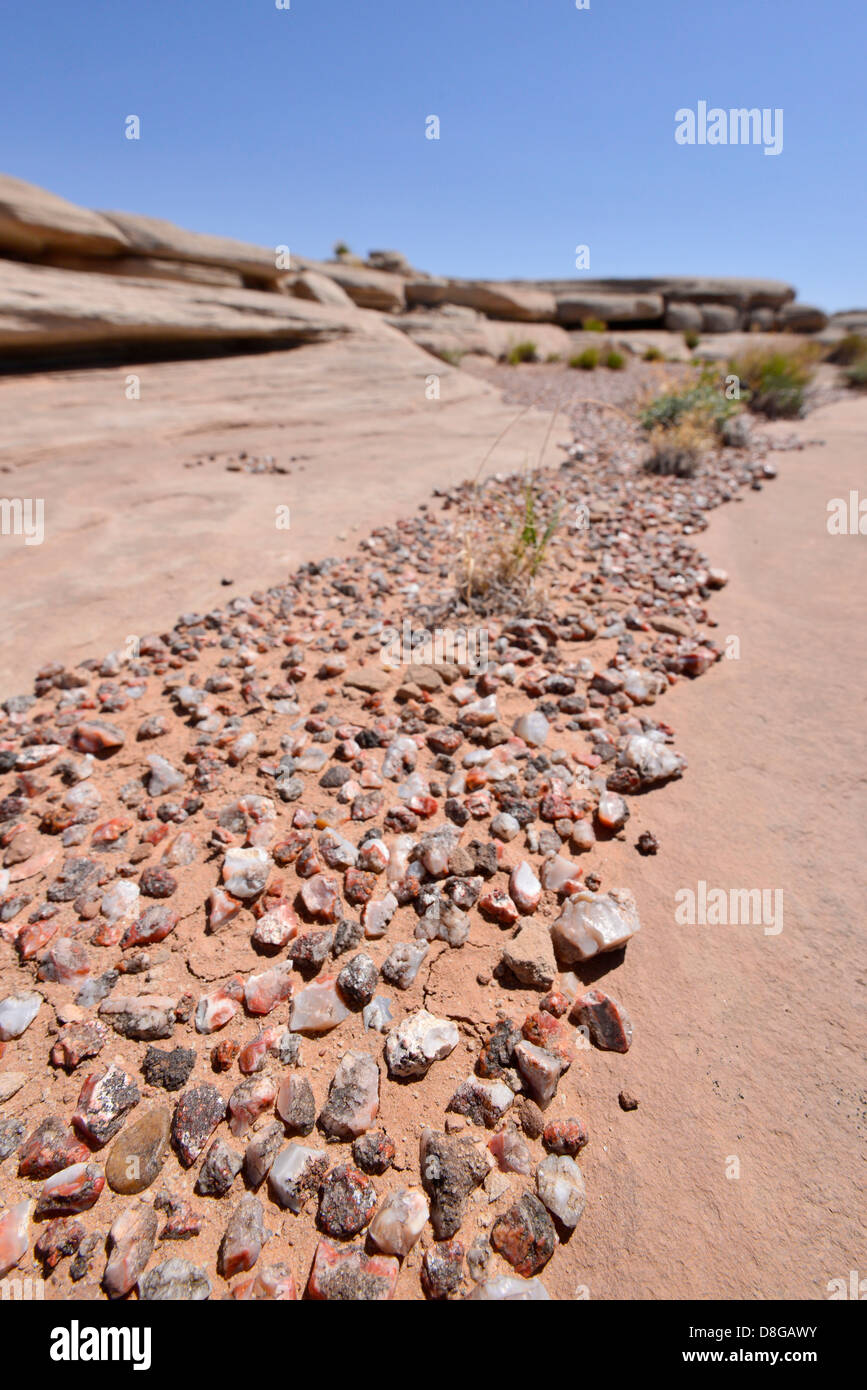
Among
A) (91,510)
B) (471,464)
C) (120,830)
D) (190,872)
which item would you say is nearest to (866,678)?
(190,872)

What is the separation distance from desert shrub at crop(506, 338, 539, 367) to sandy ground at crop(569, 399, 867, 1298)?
47.8 feet

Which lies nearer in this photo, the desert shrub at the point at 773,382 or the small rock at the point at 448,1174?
the small rock at the point at 448,1174

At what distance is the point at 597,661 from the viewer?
304cm

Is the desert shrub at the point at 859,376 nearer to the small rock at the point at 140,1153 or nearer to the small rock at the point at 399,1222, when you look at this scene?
the small rock at the point at 399,1222

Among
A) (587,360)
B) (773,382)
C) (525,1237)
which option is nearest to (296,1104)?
(525,1237)

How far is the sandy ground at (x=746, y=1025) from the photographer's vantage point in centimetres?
127

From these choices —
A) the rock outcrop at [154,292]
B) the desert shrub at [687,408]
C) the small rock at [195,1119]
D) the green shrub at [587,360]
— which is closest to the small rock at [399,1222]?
the small rock at [195,1119]

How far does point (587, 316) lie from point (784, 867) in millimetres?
25013

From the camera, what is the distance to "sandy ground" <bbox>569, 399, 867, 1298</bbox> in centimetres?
127

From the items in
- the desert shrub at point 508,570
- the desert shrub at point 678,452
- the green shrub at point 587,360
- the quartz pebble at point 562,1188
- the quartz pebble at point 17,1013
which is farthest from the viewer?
the green shrub at point 587,360

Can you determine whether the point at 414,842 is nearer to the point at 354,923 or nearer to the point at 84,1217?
the point at 354,923

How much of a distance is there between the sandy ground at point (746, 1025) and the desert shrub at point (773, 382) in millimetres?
8523

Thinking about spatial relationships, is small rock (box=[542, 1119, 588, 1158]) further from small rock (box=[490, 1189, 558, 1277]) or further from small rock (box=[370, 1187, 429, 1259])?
small rock (box=[370, 1187, 429, 1259])

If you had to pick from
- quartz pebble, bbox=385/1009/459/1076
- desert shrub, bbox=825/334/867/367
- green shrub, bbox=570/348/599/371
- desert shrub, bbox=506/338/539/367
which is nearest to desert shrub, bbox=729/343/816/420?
green shrub, bbox=570/348/599/371
